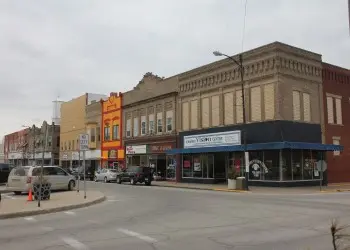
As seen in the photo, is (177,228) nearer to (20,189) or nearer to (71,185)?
(20,189)

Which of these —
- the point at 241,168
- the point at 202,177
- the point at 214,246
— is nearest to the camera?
the point at 214,246

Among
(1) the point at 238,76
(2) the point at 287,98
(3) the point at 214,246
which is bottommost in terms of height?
(3) the point at 214,246

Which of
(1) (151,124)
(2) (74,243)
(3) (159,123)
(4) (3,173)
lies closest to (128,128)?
(1) (151,124)

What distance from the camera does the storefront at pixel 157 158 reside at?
1768 inches

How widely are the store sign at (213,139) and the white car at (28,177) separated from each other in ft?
46.9

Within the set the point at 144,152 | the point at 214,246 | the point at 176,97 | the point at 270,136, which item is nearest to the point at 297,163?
the point at 270,136

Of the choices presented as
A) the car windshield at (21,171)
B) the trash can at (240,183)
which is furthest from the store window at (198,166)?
the car windshield at (21,171)

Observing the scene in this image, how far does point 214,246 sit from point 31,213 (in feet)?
27.5

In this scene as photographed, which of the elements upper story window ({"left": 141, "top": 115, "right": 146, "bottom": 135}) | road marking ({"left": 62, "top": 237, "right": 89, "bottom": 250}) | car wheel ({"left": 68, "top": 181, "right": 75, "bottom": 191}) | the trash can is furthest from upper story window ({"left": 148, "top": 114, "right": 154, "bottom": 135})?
road marking ({"left": 62, "top": 237, "right": 89, "bottom": 250})

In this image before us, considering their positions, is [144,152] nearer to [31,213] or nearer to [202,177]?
[202,177]

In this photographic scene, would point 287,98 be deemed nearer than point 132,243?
No

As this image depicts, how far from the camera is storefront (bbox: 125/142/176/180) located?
44.9 metres

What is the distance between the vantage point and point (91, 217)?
1464 cm

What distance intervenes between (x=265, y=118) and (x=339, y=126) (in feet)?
28.6
